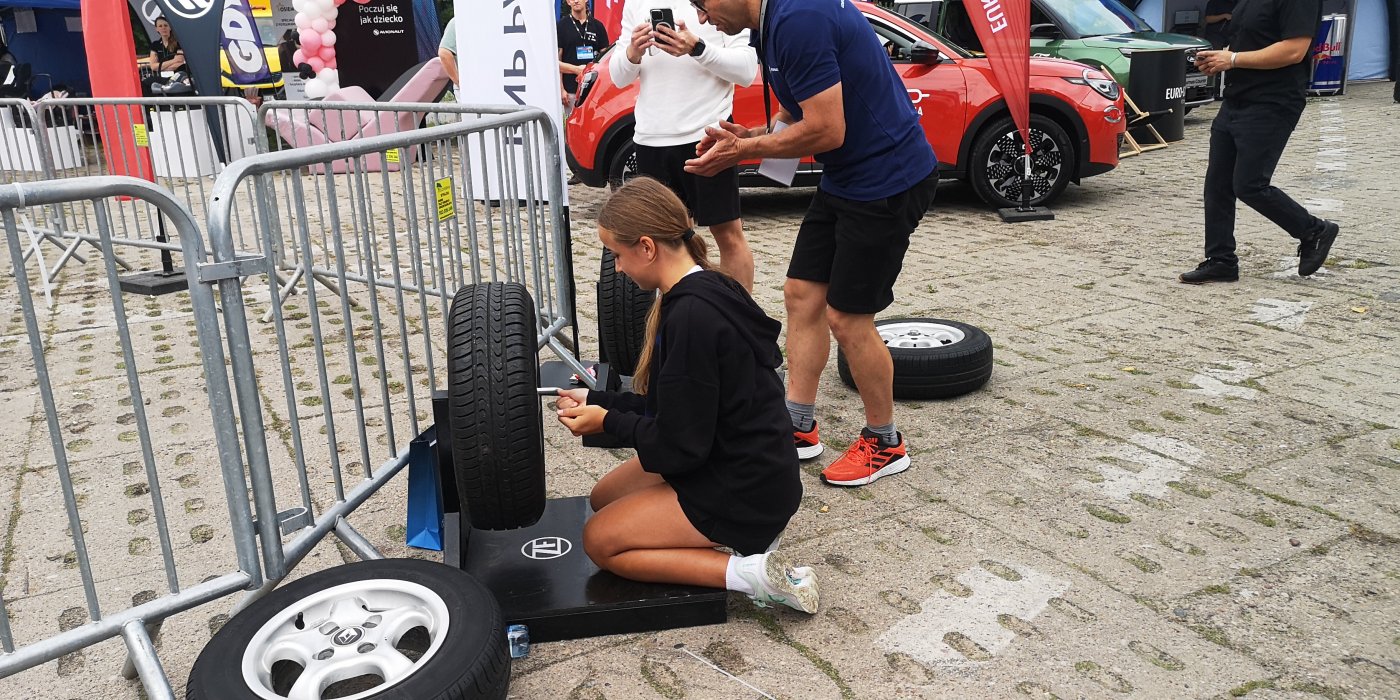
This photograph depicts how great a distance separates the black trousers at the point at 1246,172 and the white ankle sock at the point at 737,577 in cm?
464

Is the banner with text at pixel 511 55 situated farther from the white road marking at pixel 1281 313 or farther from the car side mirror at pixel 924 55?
the car side mirror at pixel 924 55

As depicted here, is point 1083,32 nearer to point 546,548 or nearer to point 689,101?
point 689,101

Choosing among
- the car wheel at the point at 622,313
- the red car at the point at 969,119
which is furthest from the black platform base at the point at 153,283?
the car wheel at the point at 622,313

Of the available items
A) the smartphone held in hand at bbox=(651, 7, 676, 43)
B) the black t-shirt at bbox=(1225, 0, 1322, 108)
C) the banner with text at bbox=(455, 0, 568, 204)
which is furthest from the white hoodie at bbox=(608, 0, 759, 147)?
the black t-shirt at bbox=(1225, 0, 1322, 108)

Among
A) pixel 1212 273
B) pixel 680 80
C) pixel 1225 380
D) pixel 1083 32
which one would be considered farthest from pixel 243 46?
pixel 1225 380

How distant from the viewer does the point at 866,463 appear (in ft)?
12.3

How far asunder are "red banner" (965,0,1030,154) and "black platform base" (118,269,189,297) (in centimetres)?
656

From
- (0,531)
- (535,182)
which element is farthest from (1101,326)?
(0,531)

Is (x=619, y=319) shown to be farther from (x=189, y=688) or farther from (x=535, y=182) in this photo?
(x=189, y=688)

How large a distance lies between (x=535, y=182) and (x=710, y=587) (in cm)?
249

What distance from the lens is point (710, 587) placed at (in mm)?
2859

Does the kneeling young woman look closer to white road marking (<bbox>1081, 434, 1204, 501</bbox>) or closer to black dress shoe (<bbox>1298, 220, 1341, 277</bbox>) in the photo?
white road marking (<bbox>1081, 434, 1204, 501</bbox>)

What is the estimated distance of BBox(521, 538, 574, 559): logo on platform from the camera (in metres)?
3.08

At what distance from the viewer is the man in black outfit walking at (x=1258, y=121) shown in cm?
557
